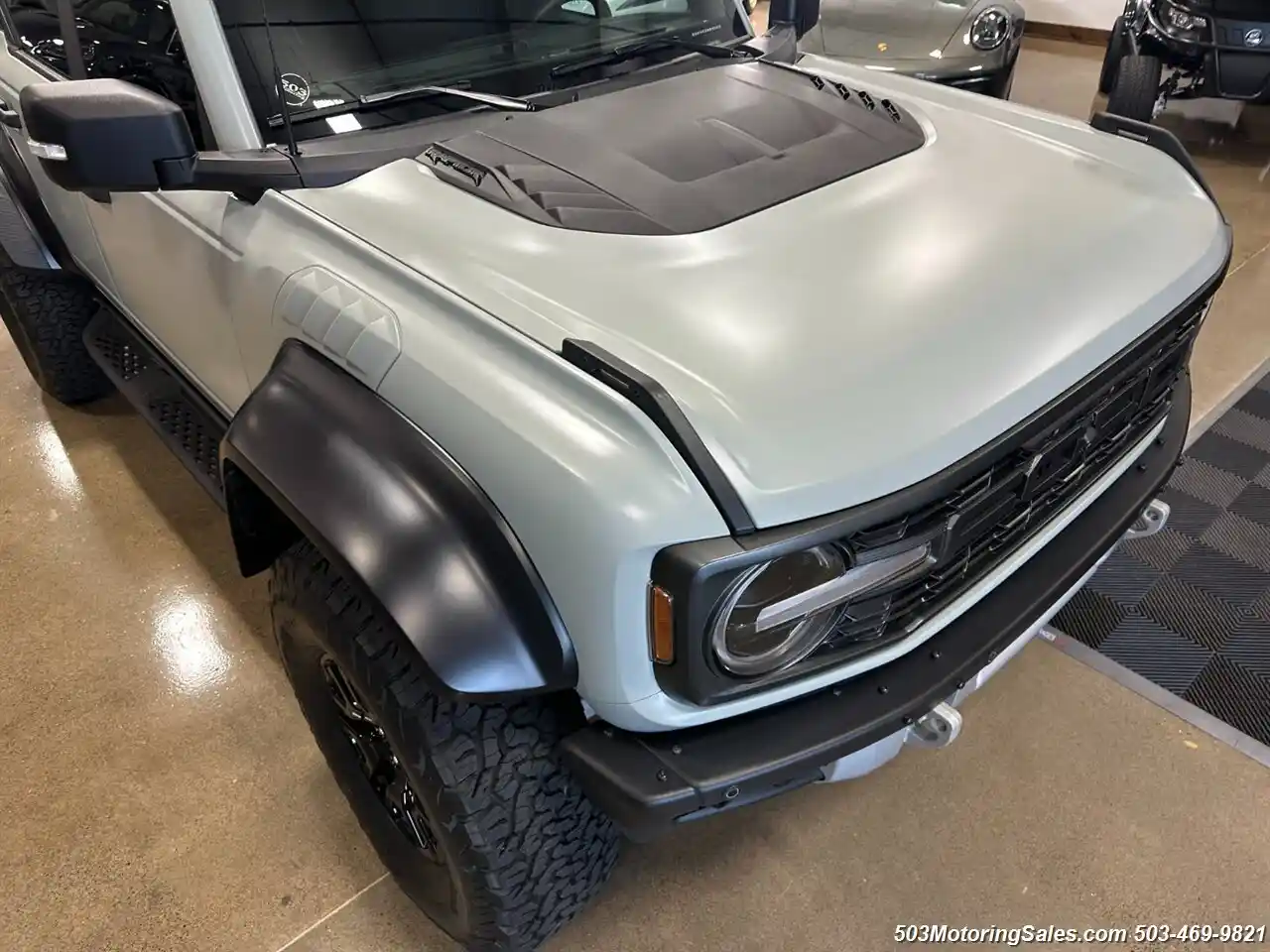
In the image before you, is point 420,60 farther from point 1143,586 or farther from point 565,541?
point 1143,586

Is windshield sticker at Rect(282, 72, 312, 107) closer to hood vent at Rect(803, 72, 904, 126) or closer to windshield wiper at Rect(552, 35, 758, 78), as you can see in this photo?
windshield wiper at Rect(552, 35, 758, 78)

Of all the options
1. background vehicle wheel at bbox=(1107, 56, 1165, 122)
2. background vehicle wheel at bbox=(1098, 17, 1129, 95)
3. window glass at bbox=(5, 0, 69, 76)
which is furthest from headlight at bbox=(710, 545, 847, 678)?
background vehicle wheel at bbox=(1098, 17, 1129, 95)

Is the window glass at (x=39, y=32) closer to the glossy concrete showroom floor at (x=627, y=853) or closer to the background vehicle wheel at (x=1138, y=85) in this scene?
the glossy concrete showroom floor at (x=627, y=853)

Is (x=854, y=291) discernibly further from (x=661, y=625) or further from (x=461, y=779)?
(x=461, y=779)

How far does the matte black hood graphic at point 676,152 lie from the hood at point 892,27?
2.97m

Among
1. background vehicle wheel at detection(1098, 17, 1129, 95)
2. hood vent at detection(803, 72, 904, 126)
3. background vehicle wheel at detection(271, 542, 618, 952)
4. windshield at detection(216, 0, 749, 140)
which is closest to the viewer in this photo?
background vehicle wheel at detection(271, 542, 618, 952)

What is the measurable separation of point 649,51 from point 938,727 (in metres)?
1.51

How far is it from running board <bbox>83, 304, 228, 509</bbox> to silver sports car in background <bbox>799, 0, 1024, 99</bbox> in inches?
131

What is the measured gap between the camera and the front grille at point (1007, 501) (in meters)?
1.18

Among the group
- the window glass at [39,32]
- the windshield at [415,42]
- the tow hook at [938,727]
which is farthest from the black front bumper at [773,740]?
the window glass at [39,32]

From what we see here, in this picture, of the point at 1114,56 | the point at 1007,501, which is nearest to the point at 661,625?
the point at 1007,501

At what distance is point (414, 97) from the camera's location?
67.3 inches

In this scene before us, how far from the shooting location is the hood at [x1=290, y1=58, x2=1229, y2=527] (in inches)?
43.8

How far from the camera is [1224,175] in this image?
4.88m
